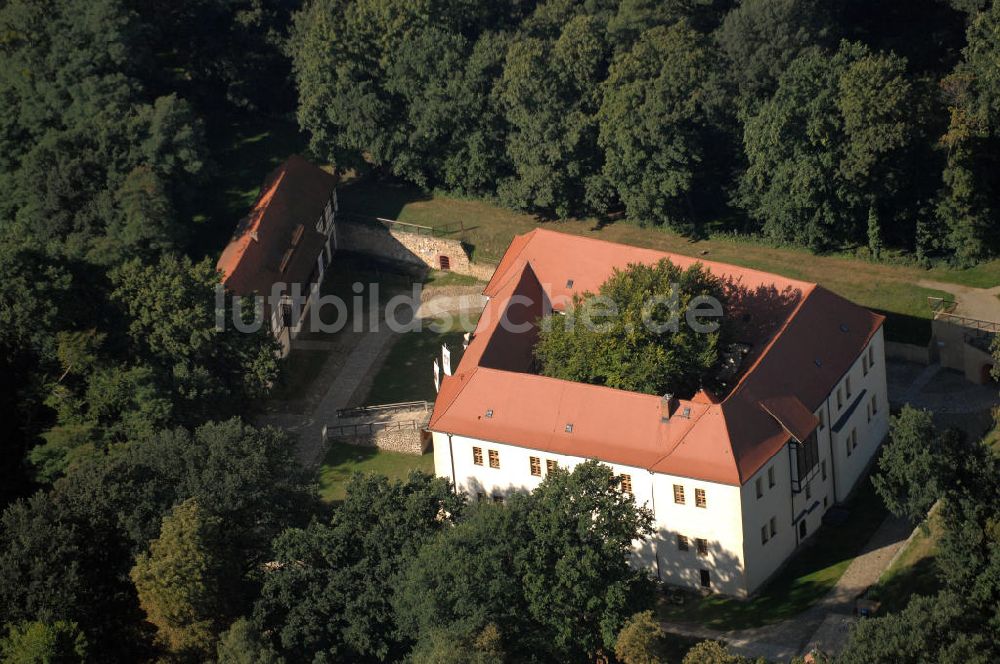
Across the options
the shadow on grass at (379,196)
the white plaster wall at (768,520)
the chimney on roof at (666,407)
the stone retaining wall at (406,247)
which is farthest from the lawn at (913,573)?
the shadow on grass at (379,196)

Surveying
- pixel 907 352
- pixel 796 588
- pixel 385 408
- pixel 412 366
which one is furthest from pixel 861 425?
pixel 412 366

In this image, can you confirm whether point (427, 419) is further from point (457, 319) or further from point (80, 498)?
point (80, 498)

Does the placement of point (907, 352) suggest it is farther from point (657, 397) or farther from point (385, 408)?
point (385, 408)

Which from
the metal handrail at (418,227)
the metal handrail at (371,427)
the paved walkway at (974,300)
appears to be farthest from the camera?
the metal handrail at (418,227)

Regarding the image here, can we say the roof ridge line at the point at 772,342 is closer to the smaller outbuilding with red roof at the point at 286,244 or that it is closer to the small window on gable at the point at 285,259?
the smaller outbuilding with red roof at the point at 286,244

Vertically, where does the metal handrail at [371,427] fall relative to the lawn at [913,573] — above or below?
above

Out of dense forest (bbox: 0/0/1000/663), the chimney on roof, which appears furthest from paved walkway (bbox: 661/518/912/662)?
the chimney on roof
